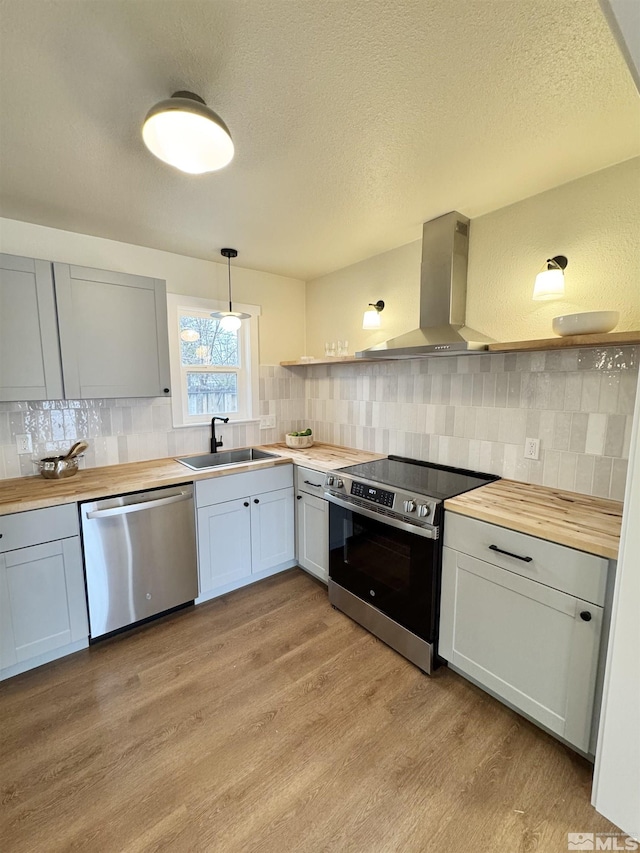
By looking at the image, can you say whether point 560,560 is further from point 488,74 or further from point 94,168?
point 94,168

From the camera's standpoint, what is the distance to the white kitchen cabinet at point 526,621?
1356 mm

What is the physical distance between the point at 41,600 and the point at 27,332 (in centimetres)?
143

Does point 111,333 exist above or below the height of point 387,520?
above

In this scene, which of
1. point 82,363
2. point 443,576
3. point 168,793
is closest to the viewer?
point 168,793

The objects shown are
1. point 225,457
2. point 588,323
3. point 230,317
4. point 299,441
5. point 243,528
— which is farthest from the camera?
A: point 299,441

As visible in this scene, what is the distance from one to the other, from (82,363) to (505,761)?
287 centimetres

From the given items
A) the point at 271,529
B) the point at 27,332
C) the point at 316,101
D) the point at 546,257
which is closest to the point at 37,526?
the point at 27,332

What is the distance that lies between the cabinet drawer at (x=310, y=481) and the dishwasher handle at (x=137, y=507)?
0.80 metres

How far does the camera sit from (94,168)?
5.36 ft

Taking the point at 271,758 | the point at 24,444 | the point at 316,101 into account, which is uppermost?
the point at 316,101

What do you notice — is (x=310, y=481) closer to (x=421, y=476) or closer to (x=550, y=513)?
(x=421, y=476)

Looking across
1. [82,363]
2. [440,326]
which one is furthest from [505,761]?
[82,363]

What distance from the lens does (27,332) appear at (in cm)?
198

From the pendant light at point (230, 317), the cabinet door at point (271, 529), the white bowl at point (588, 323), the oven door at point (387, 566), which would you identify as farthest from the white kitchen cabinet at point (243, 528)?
the white bowl at point (588, 323)
